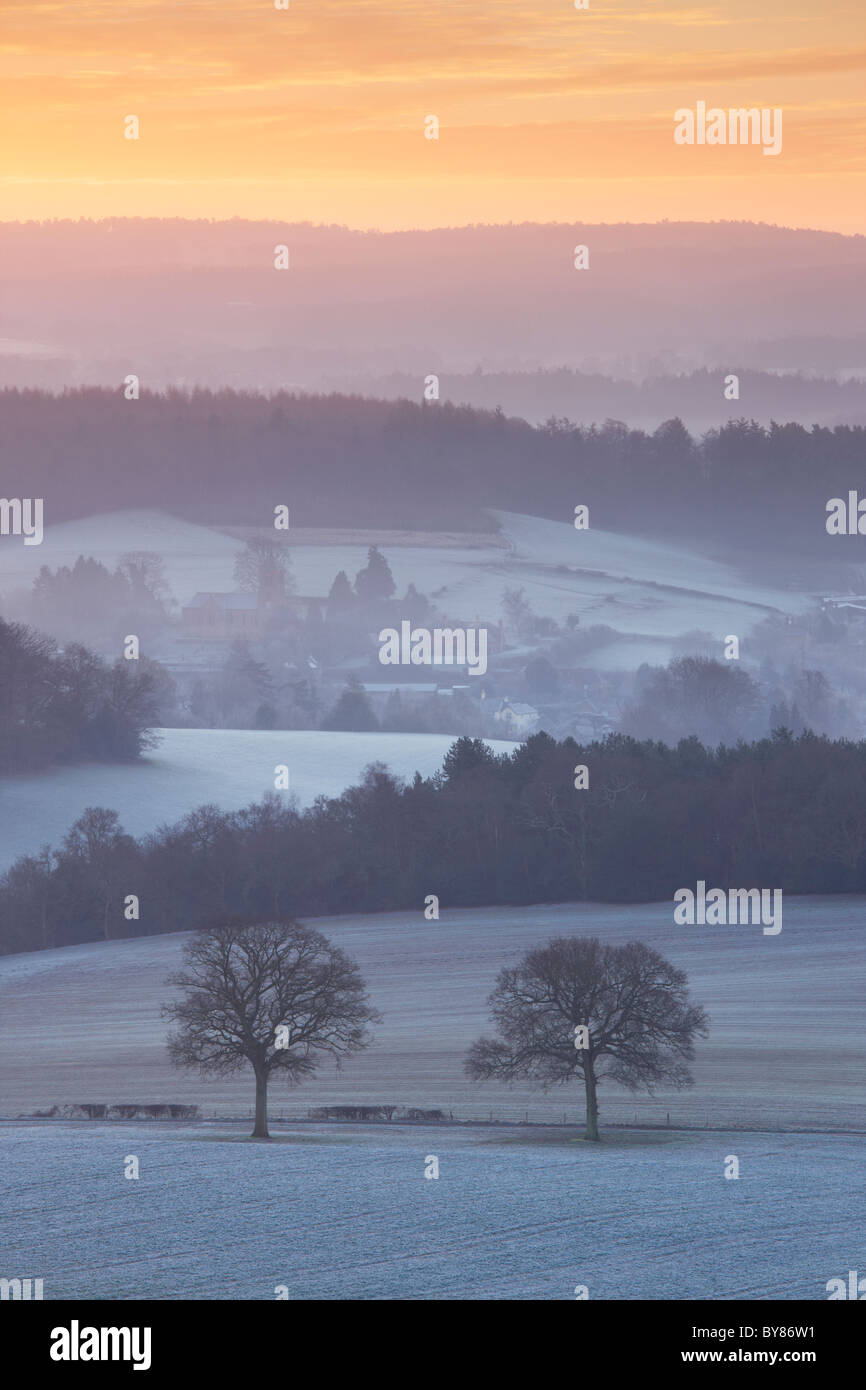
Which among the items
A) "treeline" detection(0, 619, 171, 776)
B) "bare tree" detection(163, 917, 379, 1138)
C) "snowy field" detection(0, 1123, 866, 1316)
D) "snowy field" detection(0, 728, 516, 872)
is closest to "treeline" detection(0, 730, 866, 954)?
"snowy field" detection(0, 728, 516, 872)

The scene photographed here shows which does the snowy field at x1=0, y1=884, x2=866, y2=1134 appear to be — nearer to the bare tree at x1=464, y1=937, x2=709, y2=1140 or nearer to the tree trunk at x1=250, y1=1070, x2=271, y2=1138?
the bare tree at x1=464, y1=937, x2=709, y2=1140

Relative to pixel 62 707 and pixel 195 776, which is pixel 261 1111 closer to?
pixel 62 707

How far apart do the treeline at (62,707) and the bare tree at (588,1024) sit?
7595 cm

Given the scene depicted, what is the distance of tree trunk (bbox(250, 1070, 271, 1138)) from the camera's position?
42.7m

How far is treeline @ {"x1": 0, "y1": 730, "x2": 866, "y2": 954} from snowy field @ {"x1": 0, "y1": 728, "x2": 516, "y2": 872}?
19989 millimetres

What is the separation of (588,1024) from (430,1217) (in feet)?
44.2

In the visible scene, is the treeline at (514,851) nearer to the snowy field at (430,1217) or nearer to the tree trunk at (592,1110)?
the tree trunk at (592,1110)

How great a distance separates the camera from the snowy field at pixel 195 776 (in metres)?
111

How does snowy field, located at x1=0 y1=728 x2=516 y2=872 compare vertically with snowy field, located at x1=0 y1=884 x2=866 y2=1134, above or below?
above

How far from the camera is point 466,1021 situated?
58.7 metres

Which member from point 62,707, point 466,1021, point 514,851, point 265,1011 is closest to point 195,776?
point 62,707

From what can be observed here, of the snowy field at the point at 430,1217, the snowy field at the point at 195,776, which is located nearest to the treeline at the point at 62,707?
the snowy field at the point at 195,776

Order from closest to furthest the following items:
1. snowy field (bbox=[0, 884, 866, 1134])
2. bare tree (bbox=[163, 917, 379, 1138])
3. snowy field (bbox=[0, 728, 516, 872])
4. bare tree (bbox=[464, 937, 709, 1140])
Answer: bare tree (bbox=[464, 937, 709, 1140]) → snowy field (bbox=[0, 884, 866, 1134]) → bare tree (bbox=[163, 917, 379, 1138]) → snowy field (bbox=[0, 728, 516, 872])
